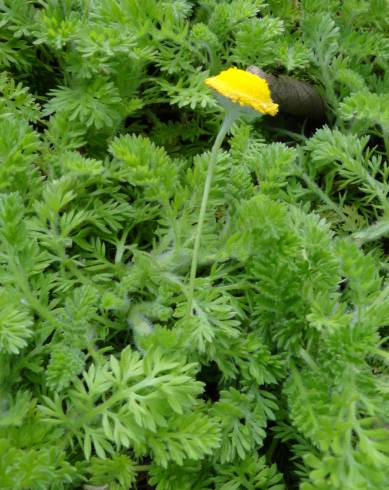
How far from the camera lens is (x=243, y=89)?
1.50 meters

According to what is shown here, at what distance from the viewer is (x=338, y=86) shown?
2.51 meters

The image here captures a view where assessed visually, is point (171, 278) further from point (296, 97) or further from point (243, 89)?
point (296, 97)

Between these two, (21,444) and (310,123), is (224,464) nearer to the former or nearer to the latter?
(21,444)

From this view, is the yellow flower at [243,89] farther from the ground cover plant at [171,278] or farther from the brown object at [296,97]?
the brown object at [296,97]

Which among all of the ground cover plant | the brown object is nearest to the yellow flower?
the ground cover plant

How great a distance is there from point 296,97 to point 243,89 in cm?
93

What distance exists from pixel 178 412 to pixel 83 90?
1.08 meters

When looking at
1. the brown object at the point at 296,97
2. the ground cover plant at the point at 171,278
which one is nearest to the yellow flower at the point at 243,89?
the ground cover plant at the point at 171,278

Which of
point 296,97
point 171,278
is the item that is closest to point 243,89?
point 171,278

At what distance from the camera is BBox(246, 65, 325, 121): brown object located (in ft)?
7.54

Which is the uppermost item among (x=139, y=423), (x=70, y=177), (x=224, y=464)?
(x=70, y=177)

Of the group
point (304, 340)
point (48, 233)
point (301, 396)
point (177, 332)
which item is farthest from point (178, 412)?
point (48, 233)

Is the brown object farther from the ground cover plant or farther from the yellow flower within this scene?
the yellow flower

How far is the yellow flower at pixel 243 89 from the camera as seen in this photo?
148 centimetres
